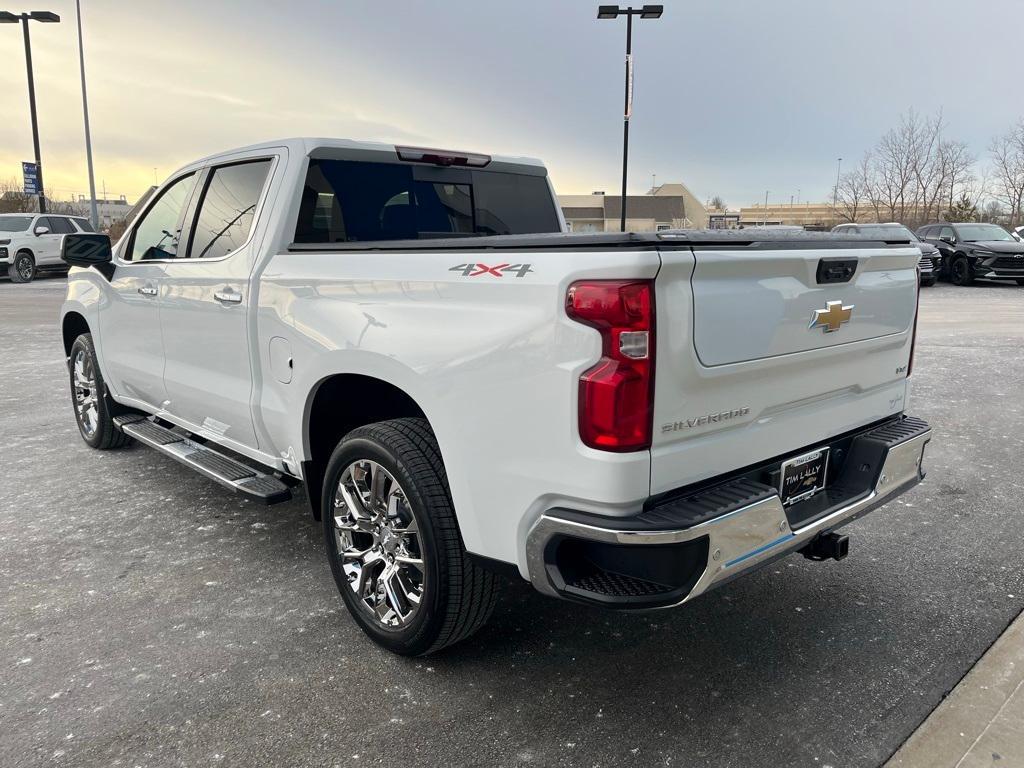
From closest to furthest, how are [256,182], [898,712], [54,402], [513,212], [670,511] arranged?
[670,511]
[898,712]
[256,182]
[513,212]
[54,402]

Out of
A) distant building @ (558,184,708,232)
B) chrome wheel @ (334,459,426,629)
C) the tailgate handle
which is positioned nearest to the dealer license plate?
the tailgate handle

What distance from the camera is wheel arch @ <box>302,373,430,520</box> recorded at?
323 cm

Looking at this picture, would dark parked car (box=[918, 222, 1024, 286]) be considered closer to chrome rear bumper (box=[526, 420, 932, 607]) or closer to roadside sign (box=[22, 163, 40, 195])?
chrome rear bumper (box=[526, 420, 932, 607])

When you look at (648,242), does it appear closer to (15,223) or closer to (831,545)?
(831,545)

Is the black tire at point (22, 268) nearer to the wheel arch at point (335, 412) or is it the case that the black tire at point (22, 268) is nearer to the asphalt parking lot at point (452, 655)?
the asphalt parking lot at point (452, 655)

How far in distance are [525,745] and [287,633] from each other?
1.20 m

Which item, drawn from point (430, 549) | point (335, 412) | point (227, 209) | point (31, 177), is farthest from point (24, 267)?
point (430, 549)

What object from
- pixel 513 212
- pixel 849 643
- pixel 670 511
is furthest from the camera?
pixel 513 212

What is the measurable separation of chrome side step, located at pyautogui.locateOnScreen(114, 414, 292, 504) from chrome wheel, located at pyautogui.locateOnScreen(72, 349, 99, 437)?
27.7 inches

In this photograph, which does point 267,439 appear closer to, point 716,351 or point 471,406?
point 471,406

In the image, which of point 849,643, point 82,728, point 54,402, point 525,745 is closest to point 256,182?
point 82,728

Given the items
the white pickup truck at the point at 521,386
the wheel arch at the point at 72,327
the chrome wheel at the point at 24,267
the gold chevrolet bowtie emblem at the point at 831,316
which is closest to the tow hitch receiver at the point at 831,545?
the white pickup truck at the point at 521,386

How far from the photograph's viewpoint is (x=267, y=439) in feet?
12.2

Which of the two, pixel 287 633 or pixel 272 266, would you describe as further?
pixel 272 266
